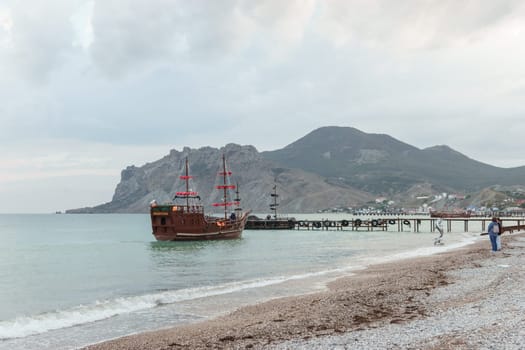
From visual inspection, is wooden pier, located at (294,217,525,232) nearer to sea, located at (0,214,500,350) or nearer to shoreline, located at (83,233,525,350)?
sea, located at (0,214,500,350)

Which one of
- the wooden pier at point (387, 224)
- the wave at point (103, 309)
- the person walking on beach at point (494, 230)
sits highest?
the person walking on beach at point (494, 230)

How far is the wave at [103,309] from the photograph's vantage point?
17.5 meters

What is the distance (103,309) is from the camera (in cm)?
2089

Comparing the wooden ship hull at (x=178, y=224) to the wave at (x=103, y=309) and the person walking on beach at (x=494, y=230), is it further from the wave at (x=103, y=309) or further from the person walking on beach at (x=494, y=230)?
the person walking on beach at (x=494, y=230)

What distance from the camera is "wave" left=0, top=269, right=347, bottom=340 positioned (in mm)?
17547

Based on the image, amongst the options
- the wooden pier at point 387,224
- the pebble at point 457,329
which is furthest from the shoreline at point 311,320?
the wooden pier at point 387,224

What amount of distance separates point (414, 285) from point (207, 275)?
16454 millimetres

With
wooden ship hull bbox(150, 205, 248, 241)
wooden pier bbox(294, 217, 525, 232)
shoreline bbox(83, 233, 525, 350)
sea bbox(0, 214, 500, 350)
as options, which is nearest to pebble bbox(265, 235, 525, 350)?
shoreline bbox(83, 233, 525, 350)

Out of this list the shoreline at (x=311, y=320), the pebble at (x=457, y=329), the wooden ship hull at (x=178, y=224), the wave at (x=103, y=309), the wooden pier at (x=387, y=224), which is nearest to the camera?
the pebble at (x=457, y=329)

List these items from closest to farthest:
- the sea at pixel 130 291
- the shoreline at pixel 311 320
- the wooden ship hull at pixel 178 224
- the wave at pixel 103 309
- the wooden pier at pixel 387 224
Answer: the shoreline at pixel 311 320
the sea at pixel 130 291
the wave at pixel 103 309
the wooden ship hull at pixel 178 224
the wooden pier at pixel 387 224

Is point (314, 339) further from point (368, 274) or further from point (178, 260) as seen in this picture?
point (178, 260)

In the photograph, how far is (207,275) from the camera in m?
32.4

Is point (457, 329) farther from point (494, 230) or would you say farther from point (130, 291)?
point (494, 230)

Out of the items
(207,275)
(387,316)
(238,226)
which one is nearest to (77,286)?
(207,275)
